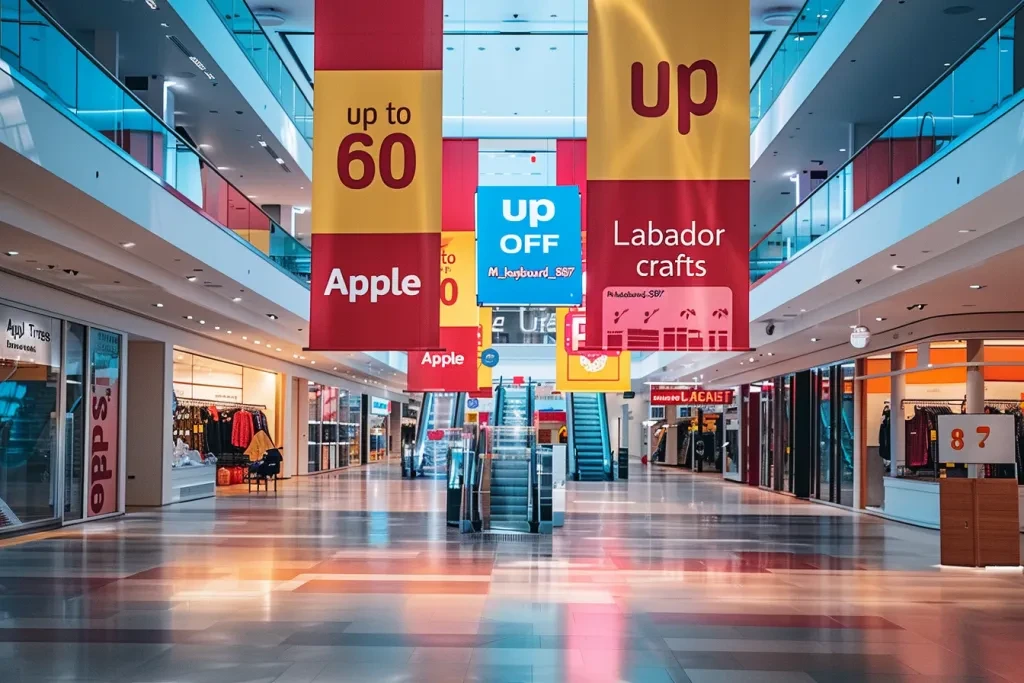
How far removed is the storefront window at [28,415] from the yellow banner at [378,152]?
27.6ft

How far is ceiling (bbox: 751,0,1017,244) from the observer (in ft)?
42.4

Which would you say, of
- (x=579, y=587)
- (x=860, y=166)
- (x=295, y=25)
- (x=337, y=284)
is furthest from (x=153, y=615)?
(x=295, y=25)

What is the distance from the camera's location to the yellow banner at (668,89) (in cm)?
673

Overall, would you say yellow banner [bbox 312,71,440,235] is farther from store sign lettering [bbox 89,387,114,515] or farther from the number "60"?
store sign lettering [bbox 89,387,114,515]

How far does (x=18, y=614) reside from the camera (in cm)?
818

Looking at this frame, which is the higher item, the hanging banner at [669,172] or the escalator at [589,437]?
the hanging banner at [669,172]

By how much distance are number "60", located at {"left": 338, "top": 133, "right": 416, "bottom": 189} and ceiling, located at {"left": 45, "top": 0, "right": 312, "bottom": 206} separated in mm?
7499

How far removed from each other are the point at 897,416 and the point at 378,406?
31.7 m

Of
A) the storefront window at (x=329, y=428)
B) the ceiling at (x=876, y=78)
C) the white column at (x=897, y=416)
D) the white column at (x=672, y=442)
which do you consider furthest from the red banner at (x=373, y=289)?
the white column at (x=672, y=442)

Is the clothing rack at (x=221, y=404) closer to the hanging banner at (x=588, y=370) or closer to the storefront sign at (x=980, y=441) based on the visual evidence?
the hanging banner at (x=588, y=370)

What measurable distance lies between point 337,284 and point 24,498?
9503mm

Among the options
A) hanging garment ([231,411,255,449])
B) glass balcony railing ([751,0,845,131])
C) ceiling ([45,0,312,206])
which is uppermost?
glass balcony railing ([751,0,845,131])

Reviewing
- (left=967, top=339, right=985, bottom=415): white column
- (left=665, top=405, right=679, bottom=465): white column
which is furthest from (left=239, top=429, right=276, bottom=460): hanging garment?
(left=665, top=405, right=679, bottom=465): white column

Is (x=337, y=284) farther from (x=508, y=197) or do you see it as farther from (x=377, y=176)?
(x=508, y=197)
